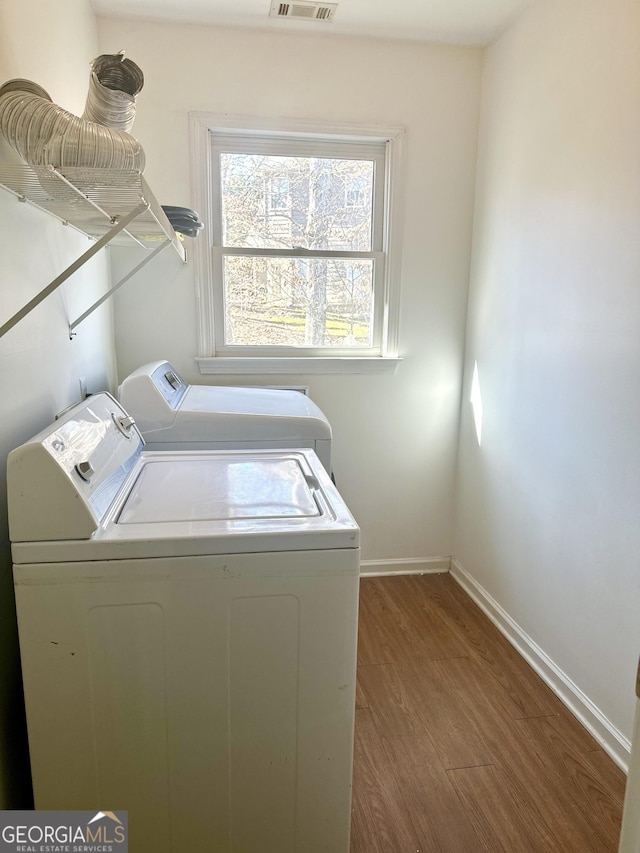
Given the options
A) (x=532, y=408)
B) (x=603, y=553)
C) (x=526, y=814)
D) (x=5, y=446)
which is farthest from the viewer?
(x=532, y=408)

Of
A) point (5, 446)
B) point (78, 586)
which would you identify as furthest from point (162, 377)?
point (78, 586)

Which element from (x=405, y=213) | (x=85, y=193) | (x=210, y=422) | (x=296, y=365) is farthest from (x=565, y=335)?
(x=85, y=193)

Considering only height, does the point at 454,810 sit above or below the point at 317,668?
below

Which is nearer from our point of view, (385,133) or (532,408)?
(532,408)

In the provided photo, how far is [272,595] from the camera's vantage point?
117 centimetres

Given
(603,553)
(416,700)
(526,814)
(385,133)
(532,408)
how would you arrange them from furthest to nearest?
1. (385,133)
2. (532,408)
3. (416,700)
4. (603,553)
5. (526,814)

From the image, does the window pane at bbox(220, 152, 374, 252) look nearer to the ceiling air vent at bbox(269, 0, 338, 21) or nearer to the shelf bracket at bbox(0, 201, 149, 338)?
the ceiling air vent at bbox(269, 0, 338, 21)

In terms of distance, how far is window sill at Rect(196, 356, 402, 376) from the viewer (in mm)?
2580

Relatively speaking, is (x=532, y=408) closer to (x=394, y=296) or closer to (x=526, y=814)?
(x=394, y=296)

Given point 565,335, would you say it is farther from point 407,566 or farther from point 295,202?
point 407,566

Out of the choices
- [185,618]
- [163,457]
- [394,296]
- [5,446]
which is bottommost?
[185,618]

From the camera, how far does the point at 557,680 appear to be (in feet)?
6.72

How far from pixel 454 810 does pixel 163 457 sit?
1.32 metres

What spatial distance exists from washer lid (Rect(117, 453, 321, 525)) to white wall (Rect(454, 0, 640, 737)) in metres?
1.03
